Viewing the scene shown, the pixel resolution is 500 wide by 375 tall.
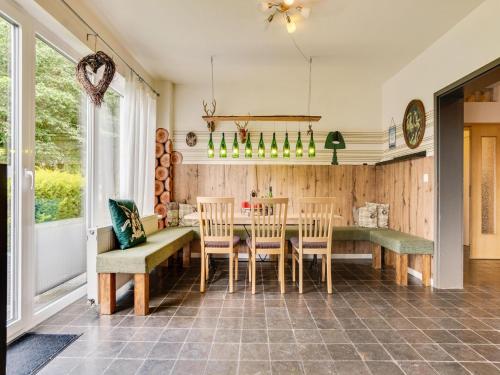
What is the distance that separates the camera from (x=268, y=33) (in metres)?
3.37

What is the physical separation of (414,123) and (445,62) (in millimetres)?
839

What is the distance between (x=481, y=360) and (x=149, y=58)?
14.7 feet

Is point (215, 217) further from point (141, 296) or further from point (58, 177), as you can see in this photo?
point (58, 177)

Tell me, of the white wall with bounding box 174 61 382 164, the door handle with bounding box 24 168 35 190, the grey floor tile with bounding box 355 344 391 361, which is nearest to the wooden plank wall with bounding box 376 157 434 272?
the white wall with bounding box 174 61 382 164

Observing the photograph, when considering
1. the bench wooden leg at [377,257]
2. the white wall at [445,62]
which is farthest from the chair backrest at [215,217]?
the white wall at [445,62]

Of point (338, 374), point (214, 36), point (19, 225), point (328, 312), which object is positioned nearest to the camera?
point (338, 374)

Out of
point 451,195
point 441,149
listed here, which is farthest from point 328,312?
point 441,149

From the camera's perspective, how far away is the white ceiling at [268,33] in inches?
113

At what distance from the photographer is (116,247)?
3.13m

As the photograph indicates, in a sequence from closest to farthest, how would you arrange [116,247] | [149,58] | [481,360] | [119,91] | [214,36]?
1. [481,360]
2. [116,247]
3. [214,36]
4. [119,91]
5. [149,58]

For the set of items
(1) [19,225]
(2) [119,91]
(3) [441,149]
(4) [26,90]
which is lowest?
(1) [19,225]

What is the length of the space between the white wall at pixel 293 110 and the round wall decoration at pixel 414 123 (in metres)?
0.85

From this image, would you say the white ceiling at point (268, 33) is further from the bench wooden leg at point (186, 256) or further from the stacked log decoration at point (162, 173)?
the bench wooden leg at point (186, 256)

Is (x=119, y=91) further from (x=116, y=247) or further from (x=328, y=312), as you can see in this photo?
(x=328, y=312)
